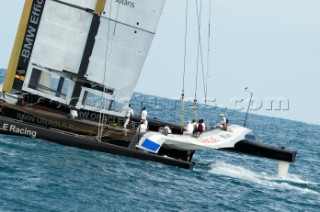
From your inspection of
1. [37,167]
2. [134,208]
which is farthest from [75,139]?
[134,208]

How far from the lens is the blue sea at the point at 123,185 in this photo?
669 inches

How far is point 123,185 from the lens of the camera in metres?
19.8

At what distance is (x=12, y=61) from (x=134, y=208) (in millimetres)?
10127

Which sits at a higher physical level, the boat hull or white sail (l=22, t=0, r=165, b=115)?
white sail (l=22, t=0, r=165, b=115)

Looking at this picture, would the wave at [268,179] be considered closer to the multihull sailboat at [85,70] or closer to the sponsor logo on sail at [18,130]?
the multihull sailboat at [85,70]

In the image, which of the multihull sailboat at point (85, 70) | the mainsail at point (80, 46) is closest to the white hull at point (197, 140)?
the multihull sailboat at point (85, 70)

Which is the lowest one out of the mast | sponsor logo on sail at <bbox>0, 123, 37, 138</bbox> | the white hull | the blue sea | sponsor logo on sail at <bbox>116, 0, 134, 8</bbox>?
the blue sea

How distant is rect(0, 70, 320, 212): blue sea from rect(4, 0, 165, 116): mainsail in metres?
2.28

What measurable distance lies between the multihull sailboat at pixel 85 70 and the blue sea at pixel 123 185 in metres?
1.10

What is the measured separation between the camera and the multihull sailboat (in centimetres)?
2439

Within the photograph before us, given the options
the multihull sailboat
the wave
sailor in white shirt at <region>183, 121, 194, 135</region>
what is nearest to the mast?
the multihull sailboat

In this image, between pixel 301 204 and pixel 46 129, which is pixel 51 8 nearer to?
pixel 46 129

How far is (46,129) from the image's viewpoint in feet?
74.9

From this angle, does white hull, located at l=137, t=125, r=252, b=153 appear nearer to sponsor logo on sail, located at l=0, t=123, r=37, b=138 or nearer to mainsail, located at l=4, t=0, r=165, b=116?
mainsail, located at l=4, t=0, r=165, b=116
